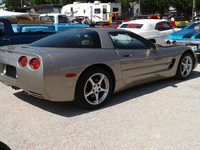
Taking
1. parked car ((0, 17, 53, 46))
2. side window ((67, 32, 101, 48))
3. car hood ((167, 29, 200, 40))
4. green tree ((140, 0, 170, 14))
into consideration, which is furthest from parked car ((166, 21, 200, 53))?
green tree ((140, 0, 170, 14))

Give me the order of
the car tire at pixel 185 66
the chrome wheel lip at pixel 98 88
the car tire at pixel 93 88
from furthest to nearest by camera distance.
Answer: the car tire at pixel 185 66
the chrome wheel lip at pixel 98 88
the car tire at pixel 93 88

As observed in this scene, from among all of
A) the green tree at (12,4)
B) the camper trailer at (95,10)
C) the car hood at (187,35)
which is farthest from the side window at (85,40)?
the green tree at (12,4)

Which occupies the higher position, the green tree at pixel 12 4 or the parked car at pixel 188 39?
the green tree at pixel 12 4

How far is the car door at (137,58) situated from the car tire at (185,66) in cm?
62

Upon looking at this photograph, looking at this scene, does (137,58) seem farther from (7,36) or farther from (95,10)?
(95,10)

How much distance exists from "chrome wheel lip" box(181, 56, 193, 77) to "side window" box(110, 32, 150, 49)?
130 cm

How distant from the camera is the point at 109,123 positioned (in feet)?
11.0

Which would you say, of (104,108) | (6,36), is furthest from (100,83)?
(6,36)

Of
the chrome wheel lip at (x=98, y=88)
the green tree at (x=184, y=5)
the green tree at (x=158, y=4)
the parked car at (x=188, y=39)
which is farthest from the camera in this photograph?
the green tree at (x=158, y=4)

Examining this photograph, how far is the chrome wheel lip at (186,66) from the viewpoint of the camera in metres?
5.56

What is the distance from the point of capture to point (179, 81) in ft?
18.4

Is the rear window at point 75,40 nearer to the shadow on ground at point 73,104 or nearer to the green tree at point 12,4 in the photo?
the shadow on ground at point 73,104

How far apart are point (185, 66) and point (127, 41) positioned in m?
1.87

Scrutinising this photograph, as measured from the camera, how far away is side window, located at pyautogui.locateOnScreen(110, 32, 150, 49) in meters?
4.29
